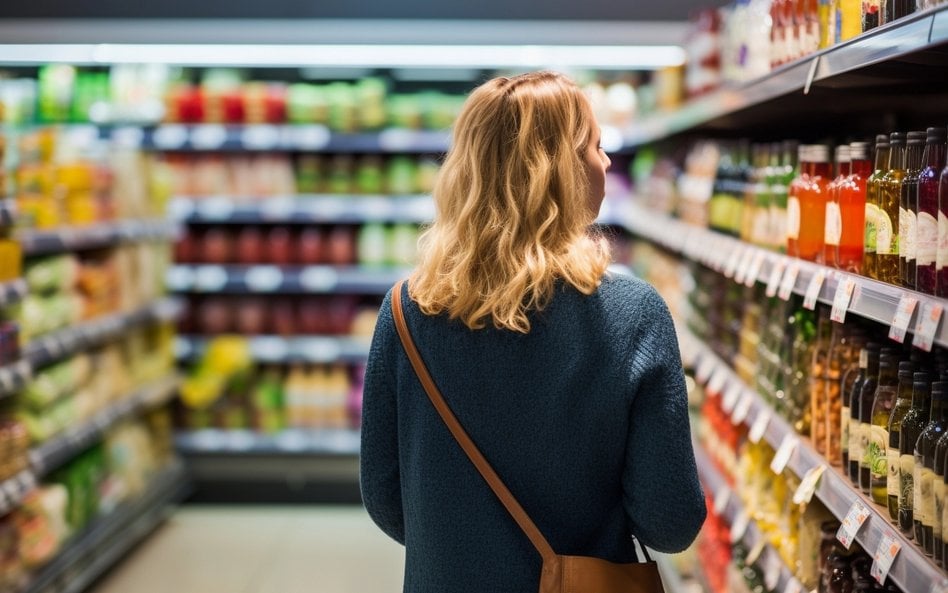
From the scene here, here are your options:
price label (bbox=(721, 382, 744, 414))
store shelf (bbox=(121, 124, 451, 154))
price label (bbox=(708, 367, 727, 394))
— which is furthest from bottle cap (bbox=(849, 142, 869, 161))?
store shelf (bbox=(121, 124, 451, 154))

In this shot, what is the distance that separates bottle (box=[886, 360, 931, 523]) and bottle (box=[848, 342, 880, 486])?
171 millimetres

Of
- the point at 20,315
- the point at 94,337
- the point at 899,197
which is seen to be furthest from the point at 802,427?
the point at 94,337

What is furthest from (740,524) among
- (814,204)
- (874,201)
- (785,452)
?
(874,201)

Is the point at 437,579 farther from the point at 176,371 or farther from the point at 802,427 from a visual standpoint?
the point at 176,371

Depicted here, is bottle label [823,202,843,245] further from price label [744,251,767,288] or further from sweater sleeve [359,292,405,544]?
sweater sleeve [359,292,405,544]

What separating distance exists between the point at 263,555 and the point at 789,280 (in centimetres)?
347

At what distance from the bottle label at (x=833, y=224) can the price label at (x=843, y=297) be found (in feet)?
0.62

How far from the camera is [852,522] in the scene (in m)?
1.92

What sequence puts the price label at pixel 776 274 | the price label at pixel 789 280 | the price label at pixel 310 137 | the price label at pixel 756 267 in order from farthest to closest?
the price label at pixel 310 137 → the price label at pixel 756 267 → the price label at pixel 776 274 → the price label at pixel 789 280

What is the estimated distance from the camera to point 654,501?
173cm

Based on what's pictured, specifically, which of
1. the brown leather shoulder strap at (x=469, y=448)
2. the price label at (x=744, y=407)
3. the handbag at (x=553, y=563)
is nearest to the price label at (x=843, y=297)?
the handbag at (x=553, y=563)

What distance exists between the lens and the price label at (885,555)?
5.64ft

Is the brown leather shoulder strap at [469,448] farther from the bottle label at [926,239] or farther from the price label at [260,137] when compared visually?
the price label at [260,137]

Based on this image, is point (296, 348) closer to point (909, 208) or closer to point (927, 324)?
point (909, 208)
